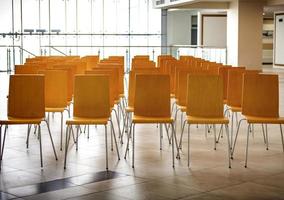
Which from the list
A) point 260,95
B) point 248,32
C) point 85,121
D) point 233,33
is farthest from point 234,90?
point 233,33

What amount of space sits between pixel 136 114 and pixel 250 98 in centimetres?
138

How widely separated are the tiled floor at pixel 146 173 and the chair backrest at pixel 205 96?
1.79 ft

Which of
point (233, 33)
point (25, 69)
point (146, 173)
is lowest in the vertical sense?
point (146, 173)

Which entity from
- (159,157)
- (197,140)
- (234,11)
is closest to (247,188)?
(159,157)

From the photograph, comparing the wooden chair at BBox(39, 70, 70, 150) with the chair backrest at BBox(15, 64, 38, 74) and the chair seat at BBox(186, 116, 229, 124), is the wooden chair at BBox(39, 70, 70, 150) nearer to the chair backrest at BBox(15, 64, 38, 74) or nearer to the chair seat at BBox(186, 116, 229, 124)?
the chair backrest at BBox(15, 64, 38, 74)

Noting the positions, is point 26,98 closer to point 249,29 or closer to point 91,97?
point 91,97

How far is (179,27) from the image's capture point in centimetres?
2850

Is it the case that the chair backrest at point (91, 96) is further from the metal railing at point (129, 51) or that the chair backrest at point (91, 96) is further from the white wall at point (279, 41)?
the white wall at point (279, 41)

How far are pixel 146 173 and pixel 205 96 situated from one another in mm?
1351

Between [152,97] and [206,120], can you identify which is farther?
[152,97]

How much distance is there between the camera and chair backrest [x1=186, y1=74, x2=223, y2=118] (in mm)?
6770

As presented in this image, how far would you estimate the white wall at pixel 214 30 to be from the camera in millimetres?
28031

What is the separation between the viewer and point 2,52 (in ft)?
76.0

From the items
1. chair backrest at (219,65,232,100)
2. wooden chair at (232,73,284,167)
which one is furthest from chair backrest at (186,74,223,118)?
chair backrest at (219,65,232,100)
